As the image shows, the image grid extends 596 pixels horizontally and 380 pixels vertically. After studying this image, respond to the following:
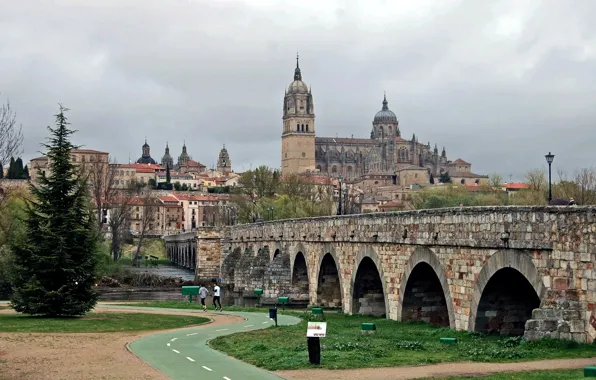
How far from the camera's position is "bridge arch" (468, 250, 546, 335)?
22.6 m

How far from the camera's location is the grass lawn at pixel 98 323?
28.8 m

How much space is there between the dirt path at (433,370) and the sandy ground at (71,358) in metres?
3.05

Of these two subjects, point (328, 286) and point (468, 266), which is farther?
point (328, 286)

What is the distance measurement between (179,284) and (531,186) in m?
31.8

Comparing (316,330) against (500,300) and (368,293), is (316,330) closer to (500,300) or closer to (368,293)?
(500,300)

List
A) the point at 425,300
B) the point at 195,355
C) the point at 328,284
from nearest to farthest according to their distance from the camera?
the point at 195,355 < the point at 425,300 < the point at 328,284

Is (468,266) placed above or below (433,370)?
above

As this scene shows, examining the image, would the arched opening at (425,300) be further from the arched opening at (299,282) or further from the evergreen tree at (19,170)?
the evergreen tree at (19,170)

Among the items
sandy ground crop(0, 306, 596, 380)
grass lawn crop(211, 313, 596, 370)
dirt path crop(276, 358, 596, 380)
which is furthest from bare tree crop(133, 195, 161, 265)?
dirt path crop(276, 358, 596, 380)

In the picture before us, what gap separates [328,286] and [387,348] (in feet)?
68.6

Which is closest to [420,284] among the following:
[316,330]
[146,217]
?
[316,330]

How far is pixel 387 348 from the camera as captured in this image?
70.3 feet

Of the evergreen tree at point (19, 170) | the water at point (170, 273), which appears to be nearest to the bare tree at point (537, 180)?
the water at point (170, 273)

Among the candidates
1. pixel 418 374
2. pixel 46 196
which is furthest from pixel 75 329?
pixel 418 374
